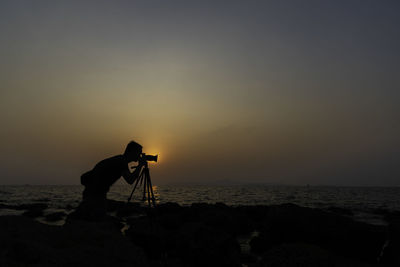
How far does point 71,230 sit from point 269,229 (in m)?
9.08

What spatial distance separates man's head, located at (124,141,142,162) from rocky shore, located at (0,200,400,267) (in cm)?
129

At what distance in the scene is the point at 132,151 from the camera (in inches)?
215

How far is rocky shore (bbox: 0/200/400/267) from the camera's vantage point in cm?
346

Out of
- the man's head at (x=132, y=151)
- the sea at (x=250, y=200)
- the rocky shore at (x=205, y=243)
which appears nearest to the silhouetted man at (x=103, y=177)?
the man's head at (x=132, y=151)

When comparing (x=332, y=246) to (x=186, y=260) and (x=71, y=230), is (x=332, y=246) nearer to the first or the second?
(x=186, y=260)

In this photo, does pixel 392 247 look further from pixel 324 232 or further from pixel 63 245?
pixel 63 245

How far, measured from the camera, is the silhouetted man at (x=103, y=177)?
18.1 ft

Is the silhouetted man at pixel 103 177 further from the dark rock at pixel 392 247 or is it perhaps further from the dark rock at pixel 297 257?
the dark rock at pixel 392 247

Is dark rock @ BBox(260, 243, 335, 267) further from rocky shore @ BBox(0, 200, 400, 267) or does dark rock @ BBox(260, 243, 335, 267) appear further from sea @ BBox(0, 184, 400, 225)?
sea @ BBox(0, 184, 400, 225)

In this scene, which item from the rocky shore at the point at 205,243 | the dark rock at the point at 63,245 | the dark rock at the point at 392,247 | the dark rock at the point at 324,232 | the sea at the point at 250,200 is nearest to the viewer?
the dark rock at the point at 63,245

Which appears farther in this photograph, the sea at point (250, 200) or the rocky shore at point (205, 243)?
the sea at point (250, 200)

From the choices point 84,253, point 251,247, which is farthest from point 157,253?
point 84,253

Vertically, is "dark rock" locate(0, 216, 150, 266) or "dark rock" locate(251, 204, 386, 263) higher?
"dark rock" locate(0, 216, 150, 266)

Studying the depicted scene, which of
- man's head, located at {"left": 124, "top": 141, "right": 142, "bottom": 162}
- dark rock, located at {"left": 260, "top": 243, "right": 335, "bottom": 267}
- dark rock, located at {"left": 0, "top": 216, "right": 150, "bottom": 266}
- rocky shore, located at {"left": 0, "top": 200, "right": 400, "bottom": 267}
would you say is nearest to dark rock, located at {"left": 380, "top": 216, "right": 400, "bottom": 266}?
rocky shore, located at {"left": 0, "top": 200, "right": 400, "bottom": 267}
